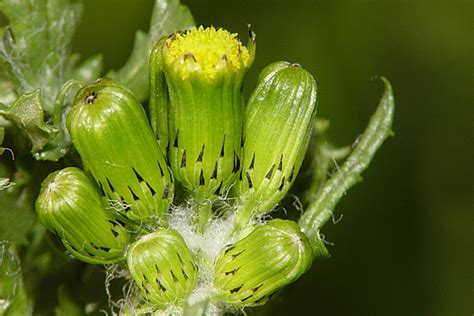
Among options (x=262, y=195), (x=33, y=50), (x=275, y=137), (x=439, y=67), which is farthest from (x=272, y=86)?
(x=439, y=67)

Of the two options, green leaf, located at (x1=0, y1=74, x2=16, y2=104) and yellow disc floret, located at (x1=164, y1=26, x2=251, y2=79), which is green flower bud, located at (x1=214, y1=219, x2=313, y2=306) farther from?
green leaf, located at (x1=0, y1=74, x2=16, y2=104)

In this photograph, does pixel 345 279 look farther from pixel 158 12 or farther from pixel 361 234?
pixel 158 12

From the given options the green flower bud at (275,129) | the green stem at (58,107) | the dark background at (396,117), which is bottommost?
the dark background at (396,117)

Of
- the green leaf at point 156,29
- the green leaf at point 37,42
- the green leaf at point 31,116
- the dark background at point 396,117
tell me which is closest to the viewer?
the green leaf at point 31,116

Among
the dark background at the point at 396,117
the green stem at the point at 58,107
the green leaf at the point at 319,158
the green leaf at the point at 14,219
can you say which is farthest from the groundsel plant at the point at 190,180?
the dark background at the point at 396,117

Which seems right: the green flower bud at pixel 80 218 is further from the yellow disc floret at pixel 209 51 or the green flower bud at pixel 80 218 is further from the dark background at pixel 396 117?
the dark background at pixel 396 117

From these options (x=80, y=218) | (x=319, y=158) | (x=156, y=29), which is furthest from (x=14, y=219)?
(x=319, y=158)

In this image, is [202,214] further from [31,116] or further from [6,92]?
[6,92]

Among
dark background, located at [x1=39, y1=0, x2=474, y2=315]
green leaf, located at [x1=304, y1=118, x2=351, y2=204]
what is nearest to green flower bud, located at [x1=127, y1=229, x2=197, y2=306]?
green leaf, located at [x1=304, y1=118, x2=351, y2=204]
